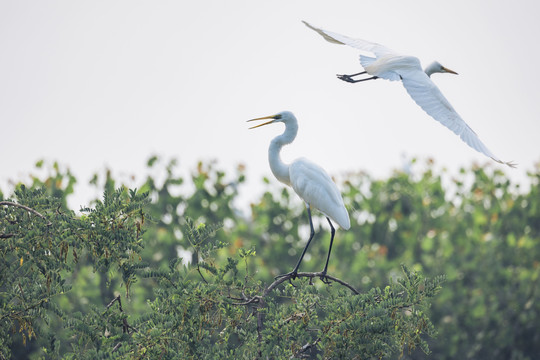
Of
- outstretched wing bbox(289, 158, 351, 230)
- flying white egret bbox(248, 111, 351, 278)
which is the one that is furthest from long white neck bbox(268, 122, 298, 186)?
outstretched wing bbox(289, 158, 351, 230)

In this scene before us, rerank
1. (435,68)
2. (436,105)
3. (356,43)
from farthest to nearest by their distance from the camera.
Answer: (435,68), (356,43), (436,105)

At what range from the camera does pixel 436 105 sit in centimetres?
445

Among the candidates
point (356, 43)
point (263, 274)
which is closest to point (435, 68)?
point (356, 43)

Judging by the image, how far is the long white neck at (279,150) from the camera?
5.52 metres

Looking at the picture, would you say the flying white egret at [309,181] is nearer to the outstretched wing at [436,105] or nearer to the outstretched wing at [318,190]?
the outstretched wing at [318,190]

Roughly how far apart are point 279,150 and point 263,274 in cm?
601

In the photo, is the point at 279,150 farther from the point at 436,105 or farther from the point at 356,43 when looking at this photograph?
the point at 436,105

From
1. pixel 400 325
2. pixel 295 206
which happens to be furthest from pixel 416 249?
pixel 400 325

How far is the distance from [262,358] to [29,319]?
4.10 feet

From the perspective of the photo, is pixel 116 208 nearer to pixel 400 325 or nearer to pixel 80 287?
pixel 400 325

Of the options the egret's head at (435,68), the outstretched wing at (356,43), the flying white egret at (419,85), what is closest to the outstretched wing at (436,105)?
the flying white egret at (419,85)

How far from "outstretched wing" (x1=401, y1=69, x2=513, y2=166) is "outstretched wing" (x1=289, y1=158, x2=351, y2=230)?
124cm

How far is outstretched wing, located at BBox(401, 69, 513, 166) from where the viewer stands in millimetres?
4296

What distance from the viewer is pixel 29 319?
3484mm
